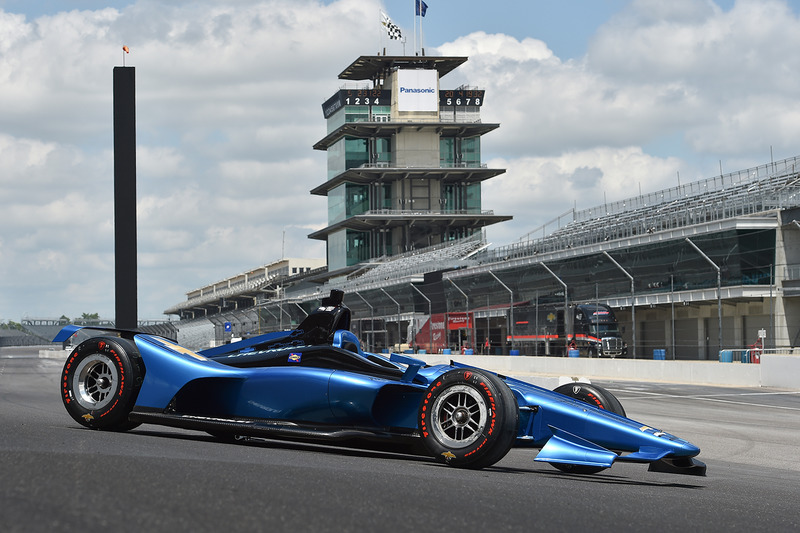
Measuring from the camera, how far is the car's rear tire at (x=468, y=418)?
20.2ft

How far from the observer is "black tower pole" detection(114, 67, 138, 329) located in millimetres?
18906

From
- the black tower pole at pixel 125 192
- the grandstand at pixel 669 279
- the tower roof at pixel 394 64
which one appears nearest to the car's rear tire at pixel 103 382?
the black tower pole at pixel 125 192

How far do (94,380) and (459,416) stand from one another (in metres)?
3.24

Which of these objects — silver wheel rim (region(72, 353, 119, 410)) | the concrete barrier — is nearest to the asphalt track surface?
silver wheel rim (region(72, 353, 119, 410))

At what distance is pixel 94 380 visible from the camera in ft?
25.5

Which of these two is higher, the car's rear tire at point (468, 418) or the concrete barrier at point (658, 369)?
the car's rear tire at point (468, 418)

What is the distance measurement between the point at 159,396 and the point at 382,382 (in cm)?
190

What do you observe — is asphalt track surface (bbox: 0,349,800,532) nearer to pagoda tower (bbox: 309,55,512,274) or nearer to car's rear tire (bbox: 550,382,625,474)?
car's rear tire (bbox: 550,382,625,474)

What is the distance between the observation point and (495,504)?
4207 mm

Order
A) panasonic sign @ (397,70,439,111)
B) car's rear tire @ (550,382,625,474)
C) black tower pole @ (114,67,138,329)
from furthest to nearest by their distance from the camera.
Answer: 1. panasonic sign @ (397,70,439,111)
2. black tower pole @ (114,67,138,329)
3. car's rear tire @ (550,382,625,474)

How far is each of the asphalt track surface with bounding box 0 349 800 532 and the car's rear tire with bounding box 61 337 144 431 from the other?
0.21 m

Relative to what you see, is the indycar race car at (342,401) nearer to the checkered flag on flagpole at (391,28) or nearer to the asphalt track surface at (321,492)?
the asphalt track surface at (321,492)

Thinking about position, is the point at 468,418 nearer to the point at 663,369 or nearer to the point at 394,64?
the point at 663,369

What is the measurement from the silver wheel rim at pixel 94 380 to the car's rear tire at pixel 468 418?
2743 mm
